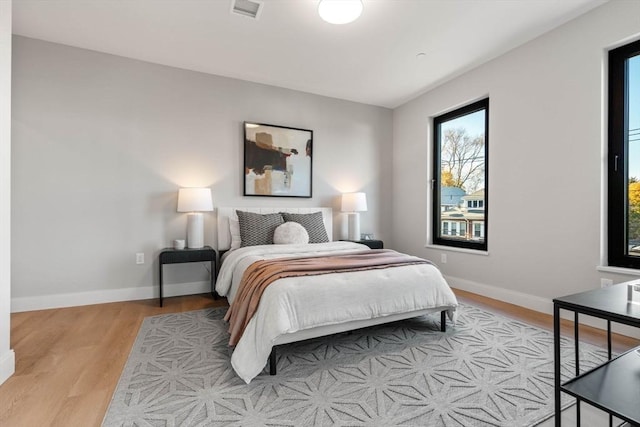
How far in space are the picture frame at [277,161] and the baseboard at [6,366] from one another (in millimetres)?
2518

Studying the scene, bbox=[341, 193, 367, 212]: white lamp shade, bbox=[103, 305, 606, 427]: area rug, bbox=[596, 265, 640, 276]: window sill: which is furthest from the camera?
bbox=[341, 193, 367, 212]: white lamp shade

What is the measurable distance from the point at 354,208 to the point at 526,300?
2.18 metres

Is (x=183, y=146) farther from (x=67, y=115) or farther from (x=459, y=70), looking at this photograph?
(x=459, y=70)

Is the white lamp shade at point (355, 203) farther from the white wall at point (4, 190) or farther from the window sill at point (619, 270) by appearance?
the white wall at point (4, 190)

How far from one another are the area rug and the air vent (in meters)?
2.68

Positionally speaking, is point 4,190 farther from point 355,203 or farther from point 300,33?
point 355,203

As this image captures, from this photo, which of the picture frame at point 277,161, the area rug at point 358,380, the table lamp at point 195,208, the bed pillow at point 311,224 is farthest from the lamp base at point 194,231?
the area rug at point 358,380

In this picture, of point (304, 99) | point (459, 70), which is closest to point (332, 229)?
point (304, 99)

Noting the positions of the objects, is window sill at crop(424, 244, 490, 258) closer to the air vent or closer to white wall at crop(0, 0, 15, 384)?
the air vent

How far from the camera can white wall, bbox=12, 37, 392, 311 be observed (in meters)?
3.02

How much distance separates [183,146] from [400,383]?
130 inches

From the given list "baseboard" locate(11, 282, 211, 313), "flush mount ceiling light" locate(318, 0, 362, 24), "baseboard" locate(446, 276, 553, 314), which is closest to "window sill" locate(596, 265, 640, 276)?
"baseboard" locate(446, 276, 553, 314)

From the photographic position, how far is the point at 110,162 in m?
3.32

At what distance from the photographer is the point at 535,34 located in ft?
9.65
